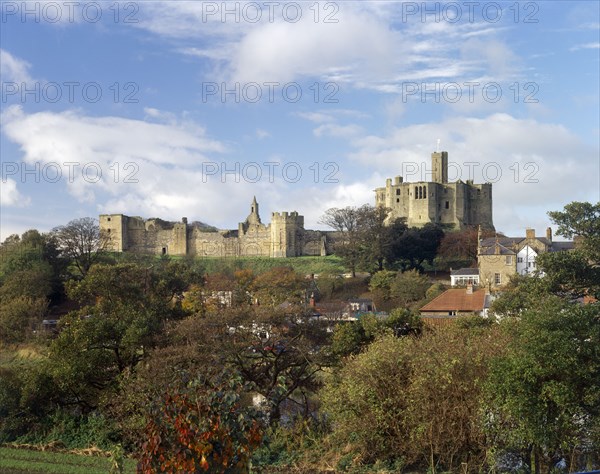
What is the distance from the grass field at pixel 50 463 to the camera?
1488cm

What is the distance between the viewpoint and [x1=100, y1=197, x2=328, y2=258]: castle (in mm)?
75062

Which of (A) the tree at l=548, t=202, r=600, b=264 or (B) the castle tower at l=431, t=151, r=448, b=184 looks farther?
(B) the castle tower at l=431, t=151, r=448, b=184

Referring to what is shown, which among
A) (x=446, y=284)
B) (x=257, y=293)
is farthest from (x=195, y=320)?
(x=446, y=284)

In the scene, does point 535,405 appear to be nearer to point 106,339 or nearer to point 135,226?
point 106,339

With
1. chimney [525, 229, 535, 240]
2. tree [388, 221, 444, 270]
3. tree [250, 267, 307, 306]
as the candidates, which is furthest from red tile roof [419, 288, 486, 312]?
tree [388, 221, 444, 270]

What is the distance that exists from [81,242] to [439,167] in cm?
4507

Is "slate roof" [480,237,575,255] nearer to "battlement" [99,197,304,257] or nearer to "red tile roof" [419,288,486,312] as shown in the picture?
"red tile roof" [419,288,486,312]

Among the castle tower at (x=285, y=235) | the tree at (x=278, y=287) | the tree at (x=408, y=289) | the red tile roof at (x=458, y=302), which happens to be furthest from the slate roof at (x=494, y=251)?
the castle tower at (x=285, y=235)

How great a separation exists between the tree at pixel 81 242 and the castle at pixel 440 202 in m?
32.6

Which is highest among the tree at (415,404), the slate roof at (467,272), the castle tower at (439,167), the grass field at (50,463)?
the castle tower at (439,167)

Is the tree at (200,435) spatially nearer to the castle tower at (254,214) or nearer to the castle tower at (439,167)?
the castle tower at (254,214)

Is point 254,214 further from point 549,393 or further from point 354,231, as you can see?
point 549,393

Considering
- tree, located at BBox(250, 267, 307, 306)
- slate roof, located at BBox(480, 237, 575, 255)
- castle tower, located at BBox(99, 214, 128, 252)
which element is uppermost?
castle tower, located at BBox(99, 214, 128, 252)

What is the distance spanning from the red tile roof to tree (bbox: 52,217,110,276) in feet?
81.6
